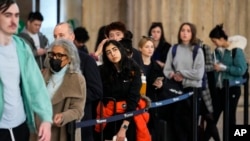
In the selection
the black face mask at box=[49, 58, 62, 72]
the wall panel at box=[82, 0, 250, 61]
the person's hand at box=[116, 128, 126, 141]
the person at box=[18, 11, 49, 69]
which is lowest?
the person's hand at box=[116, 128, 126, 141]

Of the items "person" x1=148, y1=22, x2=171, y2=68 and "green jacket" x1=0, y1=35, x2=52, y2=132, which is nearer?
"green jacket" x1=0, y1=35, x2=52, y2=132

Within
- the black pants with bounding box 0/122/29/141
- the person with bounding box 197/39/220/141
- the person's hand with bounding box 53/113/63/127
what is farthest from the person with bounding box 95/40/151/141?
the person with bounding box 197/39/220/141

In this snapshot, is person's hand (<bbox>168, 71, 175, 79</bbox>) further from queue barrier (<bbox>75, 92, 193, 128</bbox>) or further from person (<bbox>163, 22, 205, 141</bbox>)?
queue barrier (<bbox>75, 92, 193, 128</bbox>)

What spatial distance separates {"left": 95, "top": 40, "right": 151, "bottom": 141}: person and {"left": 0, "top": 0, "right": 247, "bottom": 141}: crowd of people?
1cm

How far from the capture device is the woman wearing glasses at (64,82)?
5.60 meters

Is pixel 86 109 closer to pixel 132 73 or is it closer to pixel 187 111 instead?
pixel 132 73

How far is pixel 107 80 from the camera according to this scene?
6852mm

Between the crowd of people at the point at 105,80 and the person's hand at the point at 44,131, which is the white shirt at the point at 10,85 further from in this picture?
the person's hand at the point at 44,131

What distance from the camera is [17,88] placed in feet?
14.6

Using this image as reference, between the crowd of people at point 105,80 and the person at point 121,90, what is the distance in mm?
10

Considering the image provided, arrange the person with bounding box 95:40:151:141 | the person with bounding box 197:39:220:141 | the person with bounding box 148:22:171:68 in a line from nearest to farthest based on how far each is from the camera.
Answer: the person with bounding box 95:40:151:141
the person with bounding box 197:39:220:141
the person with bounding box 148:22:171:68

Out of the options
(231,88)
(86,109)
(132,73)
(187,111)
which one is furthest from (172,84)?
(86,109)

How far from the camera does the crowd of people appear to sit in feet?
14.7

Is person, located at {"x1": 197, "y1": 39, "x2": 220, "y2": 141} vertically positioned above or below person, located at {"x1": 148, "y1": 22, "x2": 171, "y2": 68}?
below
